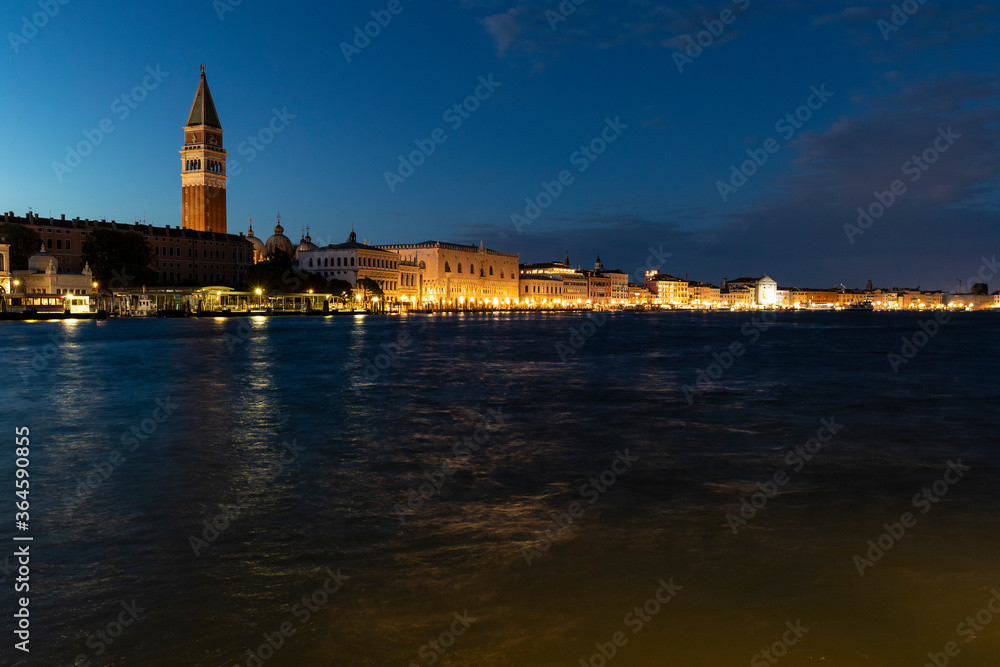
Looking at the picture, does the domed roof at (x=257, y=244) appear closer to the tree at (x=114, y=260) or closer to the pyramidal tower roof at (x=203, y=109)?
the pyramidal tower roof at (x=203, y=109)

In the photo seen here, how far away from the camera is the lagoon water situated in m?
4.09

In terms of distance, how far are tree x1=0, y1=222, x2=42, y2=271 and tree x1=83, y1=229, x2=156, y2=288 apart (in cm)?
521

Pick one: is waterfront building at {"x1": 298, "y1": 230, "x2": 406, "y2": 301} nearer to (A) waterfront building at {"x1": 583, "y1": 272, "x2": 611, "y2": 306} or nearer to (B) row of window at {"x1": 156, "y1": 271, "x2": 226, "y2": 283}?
(B) row of window at {"x1": 156, "y1": 271, "x2": 226, "y2": 283}

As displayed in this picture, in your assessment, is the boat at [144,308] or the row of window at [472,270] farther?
the row of window at [472,270]

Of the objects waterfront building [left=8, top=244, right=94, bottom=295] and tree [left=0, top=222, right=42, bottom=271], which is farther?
tree [left=0, top=222, right=42, bottom=271]

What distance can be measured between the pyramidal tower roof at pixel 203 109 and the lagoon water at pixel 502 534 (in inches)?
4626

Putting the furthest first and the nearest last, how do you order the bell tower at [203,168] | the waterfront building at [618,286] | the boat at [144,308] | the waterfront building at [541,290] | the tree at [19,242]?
1. the waterfront building at [618,286]
2. the waterfront building at [541,290]
3. the bell tower at [203,168]
4. the boat at [144,308]
5. the tree at [19,242]

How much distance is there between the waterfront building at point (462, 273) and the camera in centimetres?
13150

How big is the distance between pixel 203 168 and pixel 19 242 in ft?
138

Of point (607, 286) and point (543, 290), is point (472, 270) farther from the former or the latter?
point (607, 286)

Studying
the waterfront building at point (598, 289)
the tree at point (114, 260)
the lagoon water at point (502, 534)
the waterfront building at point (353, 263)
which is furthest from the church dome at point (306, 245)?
the lagoon water at point (502, 534)

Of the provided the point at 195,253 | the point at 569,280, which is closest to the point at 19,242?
the point at 195,253

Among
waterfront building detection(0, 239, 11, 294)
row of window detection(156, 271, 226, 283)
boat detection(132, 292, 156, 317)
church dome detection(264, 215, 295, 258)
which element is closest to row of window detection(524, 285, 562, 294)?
church dome detection(264, 215, 295, 258)

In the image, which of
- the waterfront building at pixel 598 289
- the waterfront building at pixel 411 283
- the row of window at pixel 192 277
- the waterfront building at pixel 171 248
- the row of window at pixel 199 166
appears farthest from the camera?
the waterfront building at pixel 598 289
